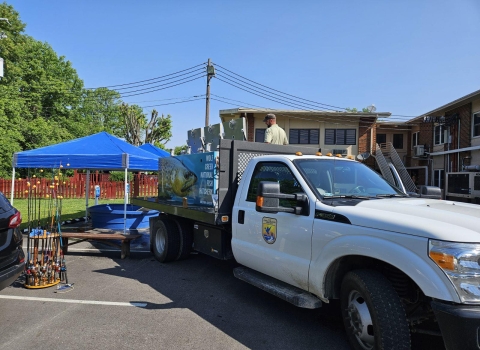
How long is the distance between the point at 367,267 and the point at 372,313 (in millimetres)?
483

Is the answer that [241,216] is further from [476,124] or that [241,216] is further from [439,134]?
[439,134]

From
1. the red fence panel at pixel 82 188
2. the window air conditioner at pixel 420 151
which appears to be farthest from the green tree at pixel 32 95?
the window air conditioner at pixel 420 151

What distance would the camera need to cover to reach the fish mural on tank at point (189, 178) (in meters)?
5.30

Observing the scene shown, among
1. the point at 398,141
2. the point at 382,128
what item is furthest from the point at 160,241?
the point at 398,141

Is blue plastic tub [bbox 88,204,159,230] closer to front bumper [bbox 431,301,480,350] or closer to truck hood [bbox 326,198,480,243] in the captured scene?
truck hood [bbox 326,198,480,243]

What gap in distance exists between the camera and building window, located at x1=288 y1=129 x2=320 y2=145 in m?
25.2

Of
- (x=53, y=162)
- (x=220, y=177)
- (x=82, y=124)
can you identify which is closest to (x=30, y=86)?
(x=82, y=124)

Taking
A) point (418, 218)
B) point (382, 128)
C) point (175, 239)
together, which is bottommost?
point (175, 239)

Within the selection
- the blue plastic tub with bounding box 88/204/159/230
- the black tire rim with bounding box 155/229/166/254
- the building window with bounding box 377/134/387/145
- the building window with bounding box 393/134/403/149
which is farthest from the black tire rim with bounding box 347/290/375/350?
the building window with bounding box 393/134/403/149

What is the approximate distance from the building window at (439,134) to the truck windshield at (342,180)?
22482 mm

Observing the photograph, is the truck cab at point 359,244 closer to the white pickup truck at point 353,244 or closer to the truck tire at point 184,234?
the white pickup truck at point 353,244

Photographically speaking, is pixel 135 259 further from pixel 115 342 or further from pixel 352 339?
pixel 352 339

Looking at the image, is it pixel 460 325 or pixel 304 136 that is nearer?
pixel 460 325

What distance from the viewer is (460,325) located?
230 centimetres
